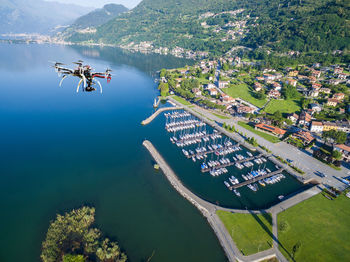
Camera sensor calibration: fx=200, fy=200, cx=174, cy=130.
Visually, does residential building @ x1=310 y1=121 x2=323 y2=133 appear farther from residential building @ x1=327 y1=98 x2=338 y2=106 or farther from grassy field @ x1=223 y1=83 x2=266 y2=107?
grassy field @ x1=223 y1=83 x2=266 y2=107

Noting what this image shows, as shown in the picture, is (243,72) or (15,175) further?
(243,72)

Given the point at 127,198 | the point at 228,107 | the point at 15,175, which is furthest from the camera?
the point at 228,107

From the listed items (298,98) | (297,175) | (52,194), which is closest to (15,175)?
(52,194)

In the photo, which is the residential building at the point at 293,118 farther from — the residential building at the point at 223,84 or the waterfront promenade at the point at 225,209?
the residential building at the point at 223,84

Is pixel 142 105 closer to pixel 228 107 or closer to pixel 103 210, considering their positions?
pixel 228 107

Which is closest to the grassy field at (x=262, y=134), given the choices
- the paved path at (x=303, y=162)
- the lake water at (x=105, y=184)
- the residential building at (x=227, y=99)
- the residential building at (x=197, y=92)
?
the paved path at (x=303, y=162)

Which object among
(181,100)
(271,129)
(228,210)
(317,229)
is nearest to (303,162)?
(271,129)

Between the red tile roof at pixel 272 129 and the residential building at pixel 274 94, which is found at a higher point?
the residential building at pixel 274 94
